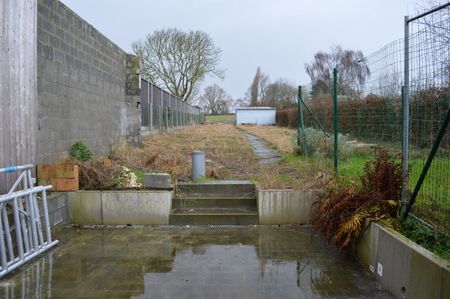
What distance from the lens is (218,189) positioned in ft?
26.2

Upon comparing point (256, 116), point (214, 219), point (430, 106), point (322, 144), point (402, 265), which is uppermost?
point (256, 116)

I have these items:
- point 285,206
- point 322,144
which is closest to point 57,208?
point 285,206

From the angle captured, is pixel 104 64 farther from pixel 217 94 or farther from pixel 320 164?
pixel 217 94

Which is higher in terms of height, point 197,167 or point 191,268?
point 197,167

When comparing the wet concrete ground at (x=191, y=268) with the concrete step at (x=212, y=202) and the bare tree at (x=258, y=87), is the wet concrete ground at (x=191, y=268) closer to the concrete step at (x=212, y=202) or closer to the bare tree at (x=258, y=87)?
the concrete step at (x=212, y=202)

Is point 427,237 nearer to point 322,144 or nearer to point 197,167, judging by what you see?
point 197,167

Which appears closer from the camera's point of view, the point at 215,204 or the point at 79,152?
the point at 215,204

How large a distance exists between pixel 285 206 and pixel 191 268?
8.19 feet

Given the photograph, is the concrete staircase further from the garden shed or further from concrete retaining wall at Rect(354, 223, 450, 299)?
the garden shed

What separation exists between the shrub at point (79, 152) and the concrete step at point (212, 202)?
7.24 ft

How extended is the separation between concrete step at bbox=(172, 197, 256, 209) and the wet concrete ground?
0.96 m

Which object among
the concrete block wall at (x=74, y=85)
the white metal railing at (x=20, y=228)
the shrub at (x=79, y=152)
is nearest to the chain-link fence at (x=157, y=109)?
the concrete block wall at (x=74, y=85)

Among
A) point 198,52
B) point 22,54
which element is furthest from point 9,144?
point 198,52

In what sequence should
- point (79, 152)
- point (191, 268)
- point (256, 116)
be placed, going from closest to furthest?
point (191, 268) → point (79, 152) → point (256, 116)
